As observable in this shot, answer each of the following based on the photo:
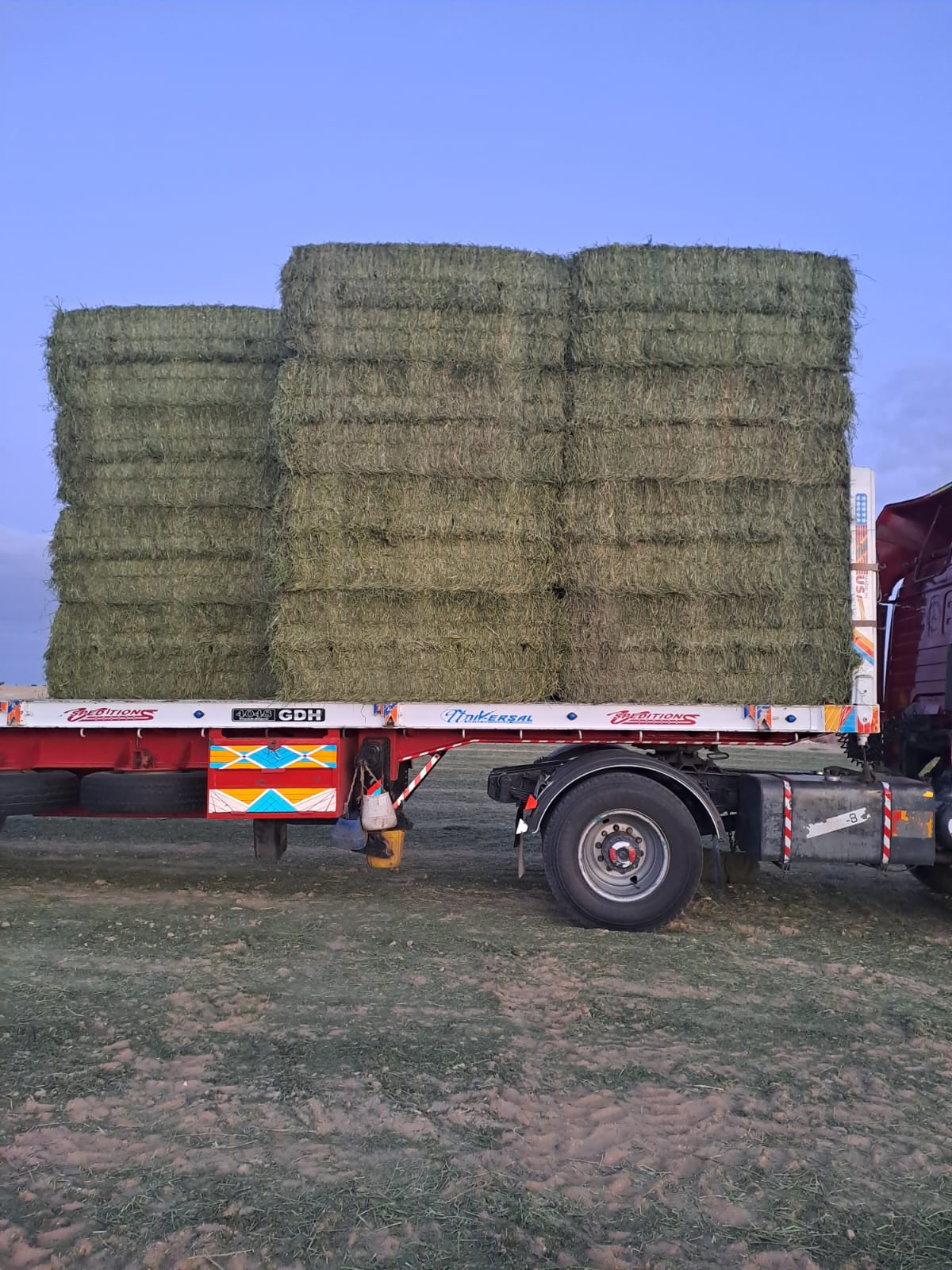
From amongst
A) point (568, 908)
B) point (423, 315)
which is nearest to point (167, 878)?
point (568, 908)

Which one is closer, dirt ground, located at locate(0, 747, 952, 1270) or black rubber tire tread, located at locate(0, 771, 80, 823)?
dirt ground, located at locate(0, 747, 952, 1270)

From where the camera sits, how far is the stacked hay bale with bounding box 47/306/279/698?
6.72 meters

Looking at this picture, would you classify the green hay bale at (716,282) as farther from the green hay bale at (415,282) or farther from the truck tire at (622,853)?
the truck tire at (622,853)

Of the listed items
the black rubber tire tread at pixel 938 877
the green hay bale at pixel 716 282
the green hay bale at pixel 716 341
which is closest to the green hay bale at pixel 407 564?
the green hay bale at pixel 716 341

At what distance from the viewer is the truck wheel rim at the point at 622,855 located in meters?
6.01

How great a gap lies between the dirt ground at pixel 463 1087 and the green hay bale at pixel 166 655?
58.9 inches

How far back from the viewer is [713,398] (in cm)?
617

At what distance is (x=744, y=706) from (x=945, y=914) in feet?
7.89

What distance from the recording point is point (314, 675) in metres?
6.24

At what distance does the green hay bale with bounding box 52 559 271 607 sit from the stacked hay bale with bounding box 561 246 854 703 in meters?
2.41

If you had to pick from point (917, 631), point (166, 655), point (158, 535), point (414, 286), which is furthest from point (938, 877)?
point (158, 535)

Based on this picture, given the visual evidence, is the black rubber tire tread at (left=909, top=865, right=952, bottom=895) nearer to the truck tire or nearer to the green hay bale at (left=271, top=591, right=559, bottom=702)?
the truck tire

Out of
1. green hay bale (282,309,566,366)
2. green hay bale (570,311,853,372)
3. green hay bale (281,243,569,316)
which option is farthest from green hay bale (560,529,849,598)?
green hay bale (281,243,569,316)

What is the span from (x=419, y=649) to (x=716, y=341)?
2.88m
